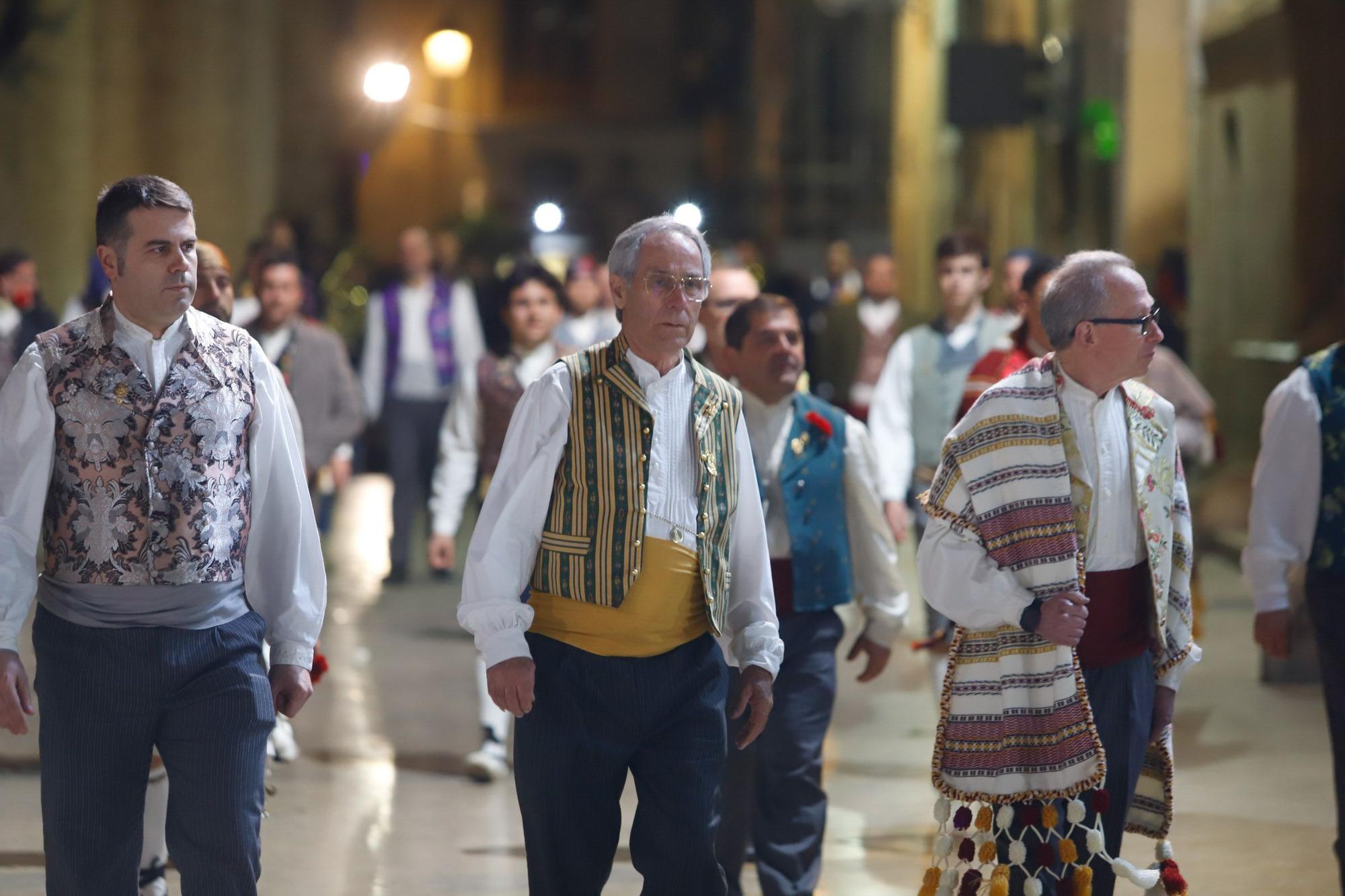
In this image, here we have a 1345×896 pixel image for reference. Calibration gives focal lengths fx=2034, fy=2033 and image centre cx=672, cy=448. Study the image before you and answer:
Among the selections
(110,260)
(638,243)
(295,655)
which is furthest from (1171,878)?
(110,260)

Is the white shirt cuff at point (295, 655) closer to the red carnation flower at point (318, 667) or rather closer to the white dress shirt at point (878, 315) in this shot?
the red carnation flower at point (318, 667)

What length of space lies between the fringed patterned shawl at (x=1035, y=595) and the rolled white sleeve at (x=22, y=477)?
6.67ft

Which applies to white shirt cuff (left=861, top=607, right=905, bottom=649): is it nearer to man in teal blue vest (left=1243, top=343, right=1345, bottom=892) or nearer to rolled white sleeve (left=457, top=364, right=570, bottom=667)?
man in teal blue vest (left=1243, top=343, right=1345, bottom=892)

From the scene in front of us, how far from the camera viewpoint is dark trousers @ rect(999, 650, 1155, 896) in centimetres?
479

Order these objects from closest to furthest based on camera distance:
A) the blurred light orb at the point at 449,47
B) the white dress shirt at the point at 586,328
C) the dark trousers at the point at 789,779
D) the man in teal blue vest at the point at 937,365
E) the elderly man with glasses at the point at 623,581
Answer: the elderly man with glasses at the point at 623,581 → the dark trousers at the point at 789,779 → the man in teal blue vest at the point at 937,365 → the white dress shirt at the point at 586,328 → the blurred light orb at the point at 449,47

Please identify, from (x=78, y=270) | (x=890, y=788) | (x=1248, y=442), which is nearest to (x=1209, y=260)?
(x=1248, y=442)

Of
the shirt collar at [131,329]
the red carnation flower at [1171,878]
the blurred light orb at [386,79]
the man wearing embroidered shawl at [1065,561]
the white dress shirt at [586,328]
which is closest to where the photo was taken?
the shirt collar at [131,329]

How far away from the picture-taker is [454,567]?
1477 centimetres

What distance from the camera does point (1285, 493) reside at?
5.67m

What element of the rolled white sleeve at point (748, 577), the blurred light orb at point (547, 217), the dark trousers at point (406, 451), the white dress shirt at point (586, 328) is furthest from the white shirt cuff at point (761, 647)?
the dark trousers at point (406, 451)

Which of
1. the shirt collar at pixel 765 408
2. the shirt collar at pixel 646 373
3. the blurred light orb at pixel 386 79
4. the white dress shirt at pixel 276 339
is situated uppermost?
the blurred light orb at pixel 386 79

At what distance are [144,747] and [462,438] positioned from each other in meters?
4.53

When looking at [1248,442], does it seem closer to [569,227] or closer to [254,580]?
[254,580]

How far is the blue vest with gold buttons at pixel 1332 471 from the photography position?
5.57 m
